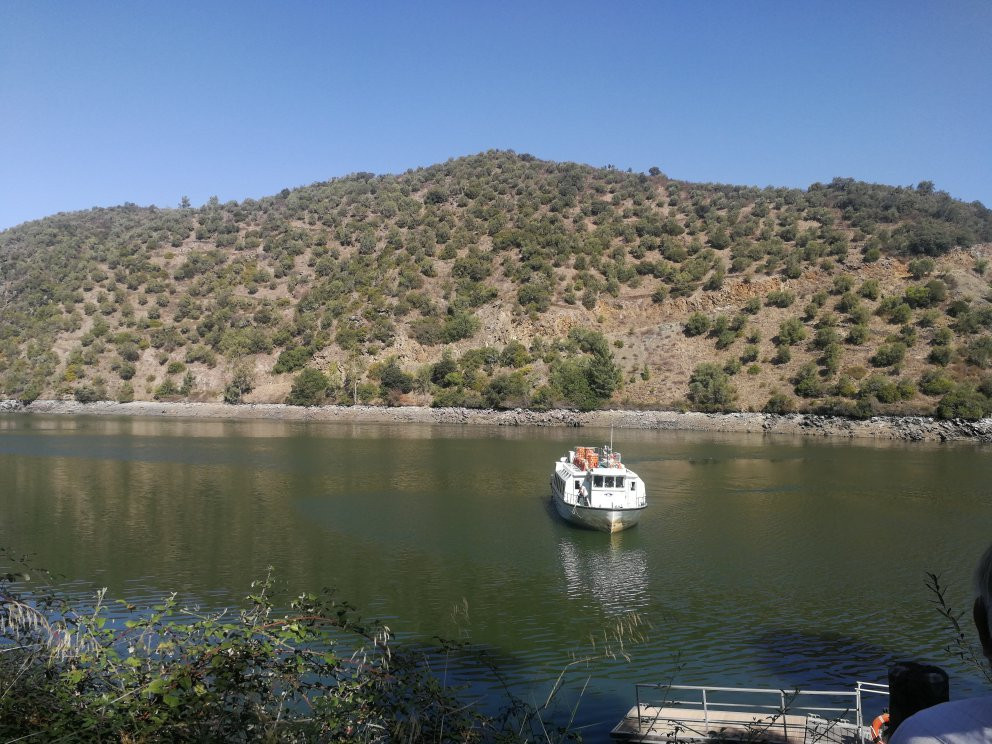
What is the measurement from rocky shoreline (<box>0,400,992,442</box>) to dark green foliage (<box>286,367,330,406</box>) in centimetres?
117

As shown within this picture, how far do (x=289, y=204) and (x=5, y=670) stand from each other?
13358cm

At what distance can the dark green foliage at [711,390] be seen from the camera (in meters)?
66.8

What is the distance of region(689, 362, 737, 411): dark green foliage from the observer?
6675 centimetres

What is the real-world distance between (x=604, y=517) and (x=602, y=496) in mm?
813

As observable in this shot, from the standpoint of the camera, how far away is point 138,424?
217 ft

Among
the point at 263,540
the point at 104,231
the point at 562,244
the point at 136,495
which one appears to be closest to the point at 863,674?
the point at 263,540

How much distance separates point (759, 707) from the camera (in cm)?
1060

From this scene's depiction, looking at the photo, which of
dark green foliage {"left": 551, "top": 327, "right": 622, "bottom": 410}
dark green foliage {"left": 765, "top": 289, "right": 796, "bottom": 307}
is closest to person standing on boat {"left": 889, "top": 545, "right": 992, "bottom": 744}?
dark green foliage {"left": 551, "top": 327, "right": 622, "bottom": 410}

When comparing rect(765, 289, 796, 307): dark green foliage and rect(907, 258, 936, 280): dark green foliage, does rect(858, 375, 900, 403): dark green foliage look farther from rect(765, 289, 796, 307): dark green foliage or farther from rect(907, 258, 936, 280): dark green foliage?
rect(907, 258, 936, 280): dark green foliage

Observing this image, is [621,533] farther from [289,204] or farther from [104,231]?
[104,231]

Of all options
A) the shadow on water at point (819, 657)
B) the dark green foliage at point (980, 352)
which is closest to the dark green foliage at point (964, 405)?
the dark green foliage at point (980, 352)

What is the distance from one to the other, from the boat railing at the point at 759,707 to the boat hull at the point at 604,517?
1217 centimetres

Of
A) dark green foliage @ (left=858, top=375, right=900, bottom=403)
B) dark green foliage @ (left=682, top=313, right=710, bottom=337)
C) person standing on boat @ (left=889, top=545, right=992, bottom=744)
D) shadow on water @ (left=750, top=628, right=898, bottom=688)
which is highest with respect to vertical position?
dark green foliage @ (left=682, top=313, right=710, bottom=337)

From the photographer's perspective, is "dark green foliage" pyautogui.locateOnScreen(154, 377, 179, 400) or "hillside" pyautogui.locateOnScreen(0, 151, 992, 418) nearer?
"hillside" pyautogui.locateOnScreen(0, 151, 992, 418)
